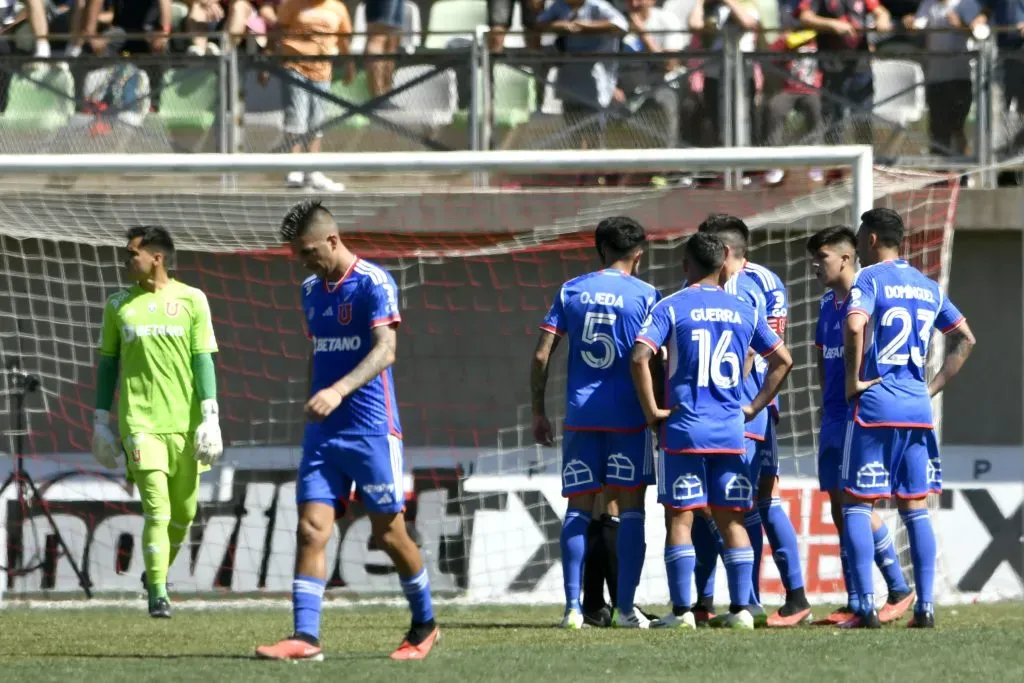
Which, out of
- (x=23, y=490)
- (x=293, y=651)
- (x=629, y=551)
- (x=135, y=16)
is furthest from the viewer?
(x=135, y=16)

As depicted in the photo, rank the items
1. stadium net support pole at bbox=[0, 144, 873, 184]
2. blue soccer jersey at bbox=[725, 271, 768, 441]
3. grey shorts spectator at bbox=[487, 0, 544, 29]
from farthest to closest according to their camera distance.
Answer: grey shorts spectator at bbox=[487, 0, 544, 29]
stadium net support pole at bbox=[0, 144, 873, 184]
blue soccer jersey at bbox=[725, 271, 768, 441]

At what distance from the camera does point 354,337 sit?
6.54m

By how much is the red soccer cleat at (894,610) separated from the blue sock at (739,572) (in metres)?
0.69

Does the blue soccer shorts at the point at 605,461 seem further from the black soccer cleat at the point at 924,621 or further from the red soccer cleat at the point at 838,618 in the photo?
→ the black soccer cleat at the point at 924,621

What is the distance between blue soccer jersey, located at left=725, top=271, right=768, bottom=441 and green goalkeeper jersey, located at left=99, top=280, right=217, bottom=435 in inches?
108

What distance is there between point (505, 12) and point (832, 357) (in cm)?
559

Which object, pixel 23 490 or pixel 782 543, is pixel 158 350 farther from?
pixel 782 543

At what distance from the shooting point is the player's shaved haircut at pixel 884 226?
780 centimetres

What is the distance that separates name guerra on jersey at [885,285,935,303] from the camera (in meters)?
7.76

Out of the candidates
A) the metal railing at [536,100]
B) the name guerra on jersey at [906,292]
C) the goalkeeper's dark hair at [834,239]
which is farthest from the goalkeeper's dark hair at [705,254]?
the metal railing at [536,100]

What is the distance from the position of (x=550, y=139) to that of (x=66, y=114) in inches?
131

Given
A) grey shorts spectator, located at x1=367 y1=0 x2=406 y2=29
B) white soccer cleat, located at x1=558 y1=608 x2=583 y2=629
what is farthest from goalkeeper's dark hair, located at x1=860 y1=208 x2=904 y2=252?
grey shorts spectator, located at x1=367 y1=0 x2=406 y2=29

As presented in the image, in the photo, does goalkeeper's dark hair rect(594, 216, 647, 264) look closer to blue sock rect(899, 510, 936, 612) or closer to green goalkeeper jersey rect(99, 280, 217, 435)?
blue sock rect(899, 510, 936, 612)

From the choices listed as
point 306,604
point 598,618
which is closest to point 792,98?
point 598,618
